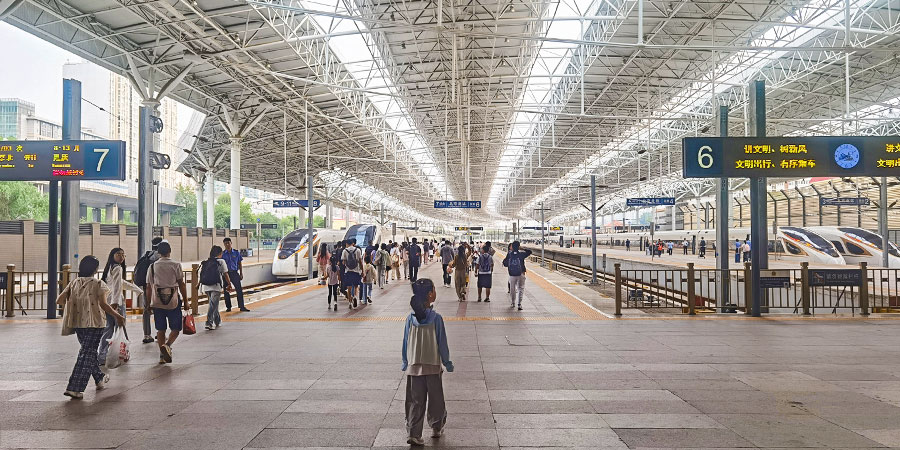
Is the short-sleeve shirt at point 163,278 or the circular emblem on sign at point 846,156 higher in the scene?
the circular emblem on sign at point 846,156

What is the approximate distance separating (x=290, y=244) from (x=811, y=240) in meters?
28.0

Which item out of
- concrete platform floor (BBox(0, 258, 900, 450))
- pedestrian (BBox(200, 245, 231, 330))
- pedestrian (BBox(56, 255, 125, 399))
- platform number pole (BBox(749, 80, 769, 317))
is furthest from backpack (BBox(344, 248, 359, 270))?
platform number pole (BBox(749, 80, 769, 317))

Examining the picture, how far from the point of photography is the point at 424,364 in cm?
435

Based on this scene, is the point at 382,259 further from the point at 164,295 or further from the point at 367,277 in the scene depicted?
the point at 164,295

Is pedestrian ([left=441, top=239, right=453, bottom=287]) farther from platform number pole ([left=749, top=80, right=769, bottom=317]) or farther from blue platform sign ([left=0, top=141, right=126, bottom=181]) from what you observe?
blue platform sign ([left=0, top=141, right=126, bottom=181])

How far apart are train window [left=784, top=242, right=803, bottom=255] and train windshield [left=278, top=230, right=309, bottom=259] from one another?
28.3 metres

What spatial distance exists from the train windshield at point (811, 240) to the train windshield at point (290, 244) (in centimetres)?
2704

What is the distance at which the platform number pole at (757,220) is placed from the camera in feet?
37.1

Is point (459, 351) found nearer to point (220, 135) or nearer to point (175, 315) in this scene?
point (175, 315)

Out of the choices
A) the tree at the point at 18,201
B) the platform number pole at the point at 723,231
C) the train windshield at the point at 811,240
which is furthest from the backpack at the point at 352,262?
the tree at the point at 18,201

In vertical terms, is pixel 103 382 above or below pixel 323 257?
below

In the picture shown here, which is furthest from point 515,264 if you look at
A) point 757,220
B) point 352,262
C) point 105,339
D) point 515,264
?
point 105,339

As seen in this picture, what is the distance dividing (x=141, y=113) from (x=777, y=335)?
1169 cm

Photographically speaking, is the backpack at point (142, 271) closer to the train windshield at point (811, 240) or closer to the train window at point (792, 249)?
the train windshield at point (811, 240)
